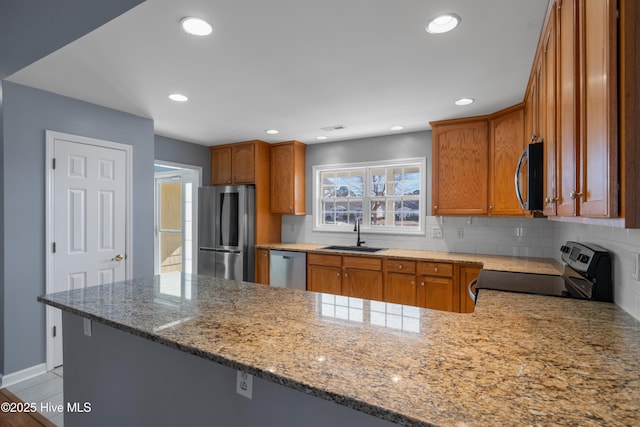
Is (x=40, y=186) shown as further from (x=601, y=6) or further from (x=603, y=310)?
(x=603, y=310)

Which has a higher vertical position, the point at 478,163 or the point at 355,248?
the point at 478,163

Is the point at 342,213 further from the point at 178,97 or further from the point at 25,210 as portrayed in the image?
the point at 25,210

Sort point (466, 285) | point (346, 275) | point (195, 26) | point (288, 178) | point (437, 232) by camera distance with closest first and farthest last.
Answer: point (195, 26) < point (466, 285) < point (346, 275) < point (437, 232) < point (288, 178)

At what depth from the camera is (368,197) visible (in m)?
4.39

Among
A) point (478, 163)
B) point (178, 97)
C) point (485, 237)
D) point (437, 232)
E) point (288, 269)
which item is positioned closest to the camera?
point (178, 97)

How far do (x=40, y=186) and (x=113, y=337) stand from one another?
1916 millimetres

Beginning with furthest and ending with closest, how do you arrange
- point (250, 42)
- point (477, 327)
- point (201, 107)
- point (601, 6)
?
point (201, 107), point (250, 42), point (477, 327), point (601, 6)

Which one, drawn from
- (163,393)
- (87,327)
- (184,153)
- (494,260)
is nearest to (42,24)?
(87,327)

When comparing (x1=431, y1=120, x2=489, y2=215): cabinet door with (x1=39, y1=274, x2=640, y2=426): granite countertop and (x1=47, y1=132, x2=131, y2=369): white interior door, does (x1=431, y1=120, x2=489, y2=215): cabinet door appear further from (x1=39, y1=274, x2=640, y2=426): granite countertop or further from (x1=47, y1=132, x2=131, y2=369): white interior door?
(x1=47, y1=132, x2=131, y2=369): white interior door

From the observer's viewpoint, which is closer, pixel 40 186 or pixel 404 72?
pixel 404 72

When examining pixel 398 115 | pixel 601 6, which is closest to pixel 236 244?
pixel 398 115

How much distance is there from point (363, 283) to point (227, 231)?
2.04 m

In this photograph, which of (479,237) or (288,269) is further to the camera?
(288,269)

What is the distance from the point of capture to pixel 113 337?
59.8 inches
